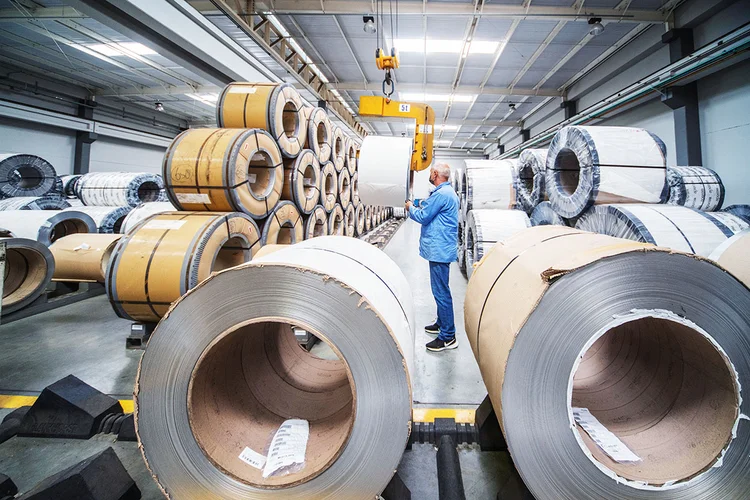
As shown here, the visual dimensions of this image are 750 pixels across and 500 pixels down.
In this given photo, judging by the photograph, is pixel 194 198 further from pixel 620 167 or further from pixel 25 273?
pixel 620 167

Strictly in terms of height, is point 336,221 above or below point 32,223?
above

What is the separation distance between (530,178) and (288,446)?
478 centimetres

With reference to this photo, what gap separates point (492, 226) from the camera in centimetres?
370

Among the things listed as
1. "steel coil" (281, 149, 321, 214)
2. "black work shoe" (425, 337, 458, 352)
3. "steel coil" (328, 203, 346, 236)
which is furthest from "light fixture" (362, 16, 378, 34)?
"black work shoe" (425, 337, 458, 352)

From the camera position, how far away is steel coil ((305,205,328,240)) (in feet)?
14.7

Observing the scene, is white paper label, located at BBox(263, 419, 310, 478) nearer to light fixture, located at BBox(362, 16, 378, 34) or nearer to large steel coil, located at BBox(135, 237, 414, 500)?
large steel coil, located at BBox(135, 237, 414, 500)

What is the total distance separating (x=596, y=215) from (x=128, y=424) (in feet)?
10.4

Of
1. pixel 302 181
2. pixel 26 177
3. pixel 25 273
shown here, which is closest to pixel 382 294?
pixel 302 181

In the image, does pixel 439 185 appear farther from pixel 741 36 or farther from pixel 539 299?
pixel 741 36

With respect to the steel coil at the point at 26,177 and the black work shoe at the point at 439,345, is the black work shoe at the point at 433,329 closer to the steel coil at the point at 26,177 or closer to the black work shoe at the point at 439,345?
the black work shoe at the point at 439,345

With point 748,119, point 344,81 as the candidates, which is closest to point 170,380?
point 748,119

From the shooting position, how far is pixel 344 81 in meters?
8.80

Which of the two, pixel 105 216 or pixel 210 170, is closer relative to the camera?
pixel 210 170

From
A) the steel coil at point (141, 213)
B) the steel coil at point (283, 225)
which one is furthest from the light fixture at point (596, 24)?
the steel coil at point (141, 213)
